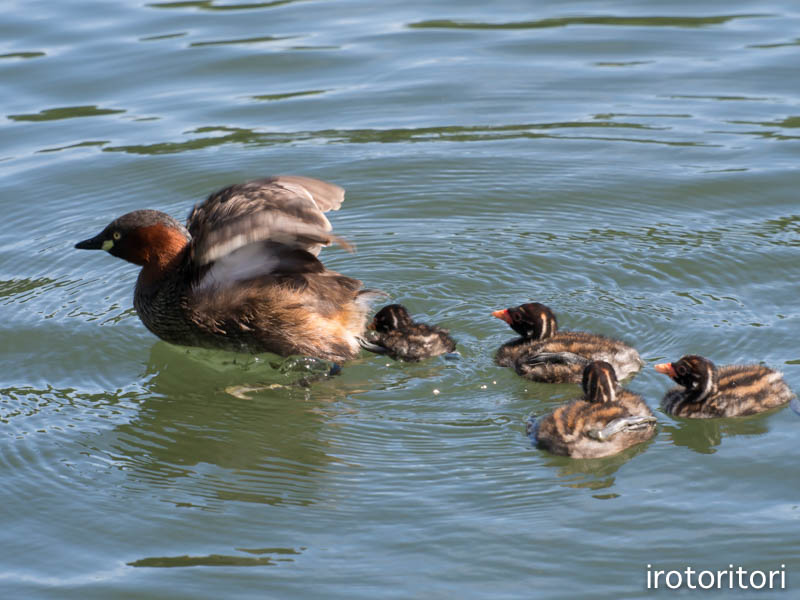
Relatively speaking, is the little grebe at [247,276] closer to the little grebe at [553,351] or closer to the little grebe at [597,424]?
the little grebe at [553,351]

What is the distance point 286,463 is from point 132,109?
20.5 feet

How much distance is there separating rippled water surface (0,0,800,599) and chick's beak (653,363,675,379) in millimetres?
231

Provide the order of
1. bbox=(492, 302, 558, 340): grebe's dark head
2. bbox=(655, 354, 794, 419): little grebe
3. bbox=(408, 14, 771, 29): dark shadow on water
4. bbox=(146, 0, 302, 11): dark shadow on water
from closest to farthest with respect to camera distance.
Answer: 1. bbox=(655, 354, 794, 419): little grebe
2. bbox=(492, 302, 558, 340): grebe's dark head
3. bbox=(408, 14, 771, 29): dark shadow on water
4. bbox=(146, 0, 302, 11): dark shadow on water

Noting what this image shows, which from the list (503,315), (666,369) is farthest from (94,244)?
(666,369)

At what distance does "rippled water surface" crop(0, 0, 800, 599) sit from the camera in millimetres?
4996

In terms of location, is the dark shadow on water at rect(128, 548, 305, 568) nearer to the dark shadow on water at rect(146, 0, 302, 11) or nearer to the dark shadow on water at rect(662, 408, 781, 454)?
the dark shadow on water at rect(662, 408, 781, 454)

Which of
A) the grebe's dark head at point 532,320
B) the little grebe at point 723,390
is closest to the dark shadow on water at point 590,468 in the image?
the little grebe at point 723,390

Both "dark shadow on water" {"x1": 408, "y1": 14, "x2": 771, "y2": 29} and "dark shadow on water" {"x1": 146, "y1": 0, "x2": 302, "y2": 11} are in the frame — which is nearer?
"dark shadow on water" {"x1": 408, "y1": 14, "x2": 771, "y2": 29}

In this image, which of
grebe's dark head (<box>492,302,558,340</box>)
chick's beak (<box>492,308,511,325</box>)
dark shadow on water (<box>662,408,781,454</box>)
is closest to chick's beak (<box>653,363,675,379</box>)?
dark shadow on water (<box>662,408,781,454</box>)

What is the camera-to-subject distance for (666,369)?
5.99 m

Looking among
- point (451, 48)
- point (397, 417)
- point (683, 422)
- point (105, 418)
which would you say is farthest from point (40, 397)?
point (451, 48)

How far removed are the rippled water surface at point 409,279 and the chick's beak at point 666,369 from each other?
0.23m

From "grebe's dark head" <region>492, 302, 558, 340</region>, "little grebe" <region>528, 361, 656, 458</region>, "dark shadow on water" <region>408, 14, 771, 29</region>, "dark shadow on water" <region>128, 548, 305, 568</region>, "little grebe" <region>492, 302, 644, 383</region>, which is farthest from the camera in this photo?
"dark shadow on water" <region>408, 14, 771, 29</region>

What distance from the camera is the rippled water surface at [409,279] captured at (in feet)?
16.4
